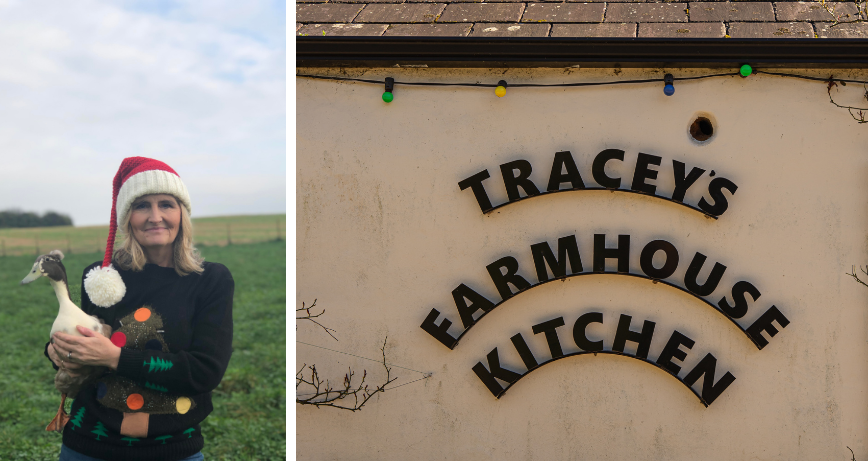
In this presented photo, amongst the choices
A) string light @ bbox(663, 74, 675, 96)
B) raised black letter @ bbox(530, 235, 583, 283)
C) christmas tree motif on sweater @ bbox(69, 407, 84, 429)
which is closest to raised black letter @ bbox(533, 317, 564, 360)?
raised black letter @ bbox(530, 235, 583, 283)

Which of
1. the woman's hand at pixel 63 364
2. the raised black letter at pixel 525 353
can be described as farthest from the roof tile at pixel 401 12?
the woman's hand at pixel 63 364

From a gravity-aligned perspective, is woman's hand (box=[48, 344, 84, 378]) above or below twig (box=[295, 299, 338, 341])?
below

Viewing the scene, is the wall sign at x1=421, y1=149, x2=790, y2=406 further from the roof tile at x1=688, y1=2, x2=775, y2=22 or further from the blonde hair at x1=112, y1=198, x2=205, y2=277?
the blonde hair at x1=112, y1=198, x2=205, y2=277

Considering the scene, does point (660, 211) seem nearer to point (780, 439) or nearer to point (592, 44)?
point (592, 44)

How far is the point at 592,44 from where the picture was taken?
3928 mm

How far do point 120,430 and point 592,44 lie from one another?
11.3ft

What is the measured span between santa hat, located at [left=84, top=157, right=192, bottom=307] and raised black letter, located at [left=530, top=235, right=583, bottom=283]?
2.34m

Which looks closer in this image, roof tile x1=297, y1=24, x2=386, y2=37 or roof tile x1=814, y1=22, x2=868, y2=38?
roof tile x1=814, y1=22, x2=868, y2=38

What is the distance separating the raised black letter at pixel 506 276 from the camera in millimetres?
4082

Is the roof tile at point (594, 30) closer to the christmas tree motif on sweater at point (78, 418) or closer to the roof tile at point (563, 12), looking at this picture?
the roof tile at point (563, 12)

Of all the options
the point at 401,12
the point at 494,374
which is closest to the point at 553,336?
the point at 494,374

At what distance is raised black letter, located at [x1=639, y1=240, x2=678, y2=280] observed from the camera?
400 centimetres

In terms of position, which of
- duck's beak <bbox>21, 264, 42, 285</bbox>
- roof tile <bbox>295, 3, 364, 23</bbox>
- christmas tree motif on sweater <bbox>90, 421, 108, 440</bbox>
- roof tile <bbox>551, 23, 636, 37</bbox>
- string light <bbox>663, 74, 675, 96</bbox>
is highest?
roof tile <bbox>295, 3, 364, 23</bbox>

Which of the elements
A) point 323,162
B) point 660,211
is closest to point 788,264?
point 660,211
